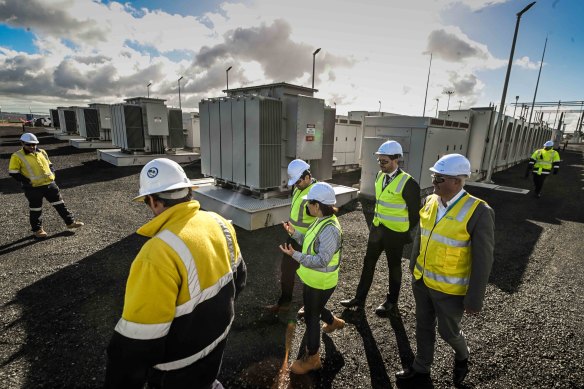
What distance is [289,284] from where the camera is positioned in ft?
11.9

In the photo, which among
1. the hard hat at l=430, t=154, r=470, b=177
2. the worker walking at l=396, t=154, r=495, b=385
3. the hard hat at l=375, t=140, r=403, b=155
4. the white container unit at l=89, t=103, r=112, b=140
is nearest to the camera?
the worker walking at l=396, t=154, r=495, b=385

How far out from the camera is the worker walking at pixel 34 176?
18.1ft

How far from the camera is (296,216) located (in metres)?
3.34

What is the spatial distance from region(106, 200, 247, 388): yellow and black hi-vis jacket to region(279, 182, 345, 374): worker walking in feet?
3.26

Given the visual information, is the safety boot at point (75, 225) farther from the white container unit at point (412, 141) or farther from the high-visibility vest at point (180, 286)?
the white container unit at point (412, 141)

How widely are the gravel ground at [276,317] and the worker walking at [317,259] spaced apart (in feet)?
0.98

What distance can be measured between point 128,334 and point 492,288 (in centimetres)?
507

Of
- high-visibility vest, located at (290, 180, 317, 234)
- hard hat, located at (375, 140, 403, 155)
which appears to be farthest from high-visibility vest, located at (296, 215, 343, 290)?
hard hat, located at (375, 140, 403, 155)

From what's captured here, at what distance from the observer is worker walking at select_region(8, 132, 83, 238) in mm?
5523

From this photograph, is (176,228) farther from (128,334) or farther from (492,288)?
(492,288)

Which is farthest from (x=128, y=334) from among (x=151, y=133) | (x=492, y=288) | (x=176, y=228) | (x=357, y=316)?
(x=151, y=133)

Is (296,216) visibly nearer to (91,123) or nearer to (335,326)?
(335,326)

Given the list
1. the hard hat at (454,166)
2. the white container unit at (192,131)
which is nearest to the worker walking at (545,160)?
the hard hat at (454,166)

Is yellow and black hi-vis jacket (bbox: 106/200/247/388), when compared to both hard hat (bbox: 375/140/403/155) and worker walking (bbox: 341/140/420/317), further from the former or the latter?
hard hat (bbox: 375/140/403/155)
